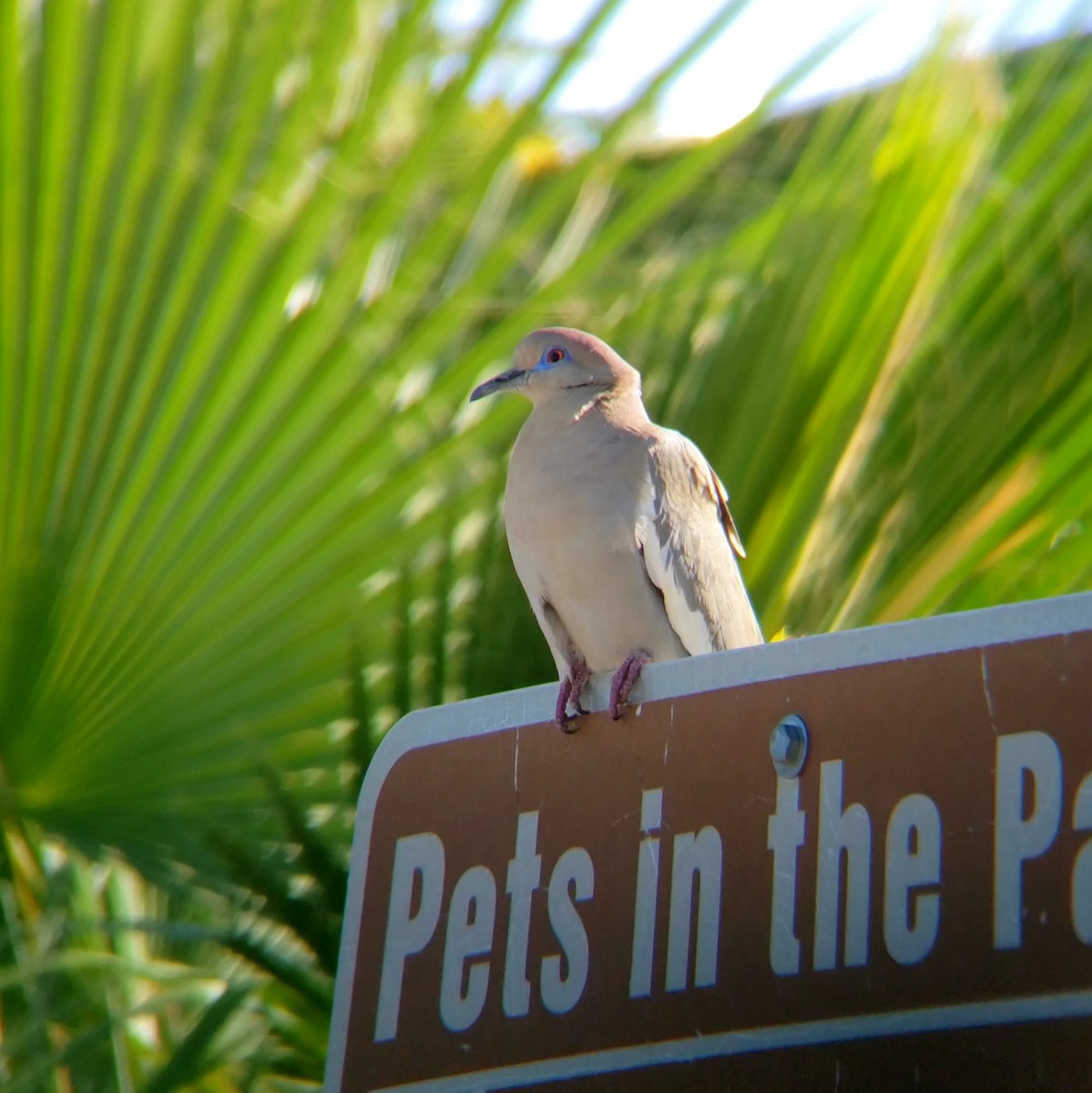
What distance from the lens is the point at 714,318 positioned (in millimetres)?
2639

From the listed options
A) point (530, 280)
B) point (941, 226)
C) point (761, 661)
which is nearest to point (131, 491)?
point (530, 280)

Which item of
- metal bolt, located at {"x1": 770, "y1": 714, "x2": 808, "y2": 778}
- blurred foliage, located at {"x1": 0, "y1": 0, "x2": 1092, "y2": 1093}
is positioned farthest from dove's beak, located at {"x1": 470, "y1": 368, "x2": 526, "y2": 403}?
metal bolt, located at {"x1": 770, "y1": 714, "x2": 808, "y2": 778}

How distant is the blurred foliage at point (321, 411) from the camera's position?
2246 mm

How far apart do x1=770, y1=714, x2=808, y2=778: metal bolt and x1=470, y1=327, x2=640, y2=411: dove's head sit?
4.25 ft


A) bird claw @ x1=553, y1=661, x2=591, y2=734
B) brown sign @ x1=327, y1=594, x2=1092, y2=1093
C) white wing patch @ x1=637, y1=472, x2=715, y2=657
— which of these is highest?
white wing patch @ x1=637, y1=472, x2=715, y2=657

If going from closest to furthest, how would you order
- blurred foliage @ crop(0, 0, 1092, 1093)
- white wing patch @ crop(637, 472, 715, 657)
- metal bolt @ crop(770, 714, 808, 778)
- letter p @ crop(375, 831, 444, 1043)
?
1. metal bolt @ crop(770, 714, 808, 778)
2. letter p @ crop(375, 831, 444, 1043)
3. blurred foliage @ crop(0, 0, 1092, 1093)
4. white wing patch @ crop(637, 472, 715, 657)

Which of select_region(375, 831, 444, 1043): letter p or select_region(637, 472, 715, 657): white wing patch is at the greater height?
select_region(637, 472, 715, 657): white wing patch

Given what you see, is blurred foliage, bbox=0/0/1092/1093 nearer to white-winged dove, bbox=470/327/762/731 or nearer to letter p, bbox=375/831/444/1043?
white-winged dove, bbox=470/327/762/731

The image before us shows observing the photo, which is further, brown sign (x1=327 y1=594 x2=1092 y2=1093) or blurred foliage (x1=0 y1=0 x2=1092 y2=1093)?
blurred foliage (x1=0 y1=0 x2=1092 y2=1093)

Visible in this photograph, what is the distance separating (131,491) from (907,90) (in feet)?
4.42

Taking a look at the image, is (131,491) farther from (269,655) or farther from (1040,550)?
(1040,550)

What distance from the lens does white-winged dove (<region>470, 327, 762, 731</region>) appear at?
7.66 feet

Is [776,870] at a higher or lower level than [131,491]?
lower

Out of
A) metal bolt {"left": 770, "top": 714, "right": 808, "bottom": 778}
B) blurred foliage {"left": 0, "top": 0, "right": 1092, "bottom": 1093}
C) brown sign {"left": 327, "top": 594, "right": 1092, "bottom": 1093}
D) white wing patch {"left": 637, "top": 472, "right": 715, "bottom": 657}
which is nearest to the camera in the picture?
brown sign {"left": 327, "top": 594, "right": 1092, "bottom": 1093}
